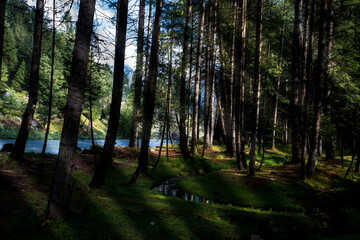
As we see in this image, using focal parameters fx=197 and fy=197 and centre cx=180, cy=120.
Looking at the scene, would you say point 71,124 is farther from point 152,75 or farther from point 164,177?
point 164,177

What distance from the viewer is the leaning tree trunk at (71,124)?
4.27 meters

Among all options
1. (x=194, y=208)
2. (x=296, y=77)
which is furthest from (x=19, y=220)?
(x=296, y=77)

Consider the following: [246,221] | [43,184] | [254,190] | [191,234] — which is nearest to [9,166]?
[43,184]

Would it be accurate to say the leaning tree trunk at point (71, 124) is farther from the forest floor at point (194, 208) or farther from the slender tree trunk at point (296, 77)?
the slender tree trunk at point (296, 77)

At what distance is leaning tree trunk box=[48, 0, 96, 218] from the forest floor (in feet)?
1.27

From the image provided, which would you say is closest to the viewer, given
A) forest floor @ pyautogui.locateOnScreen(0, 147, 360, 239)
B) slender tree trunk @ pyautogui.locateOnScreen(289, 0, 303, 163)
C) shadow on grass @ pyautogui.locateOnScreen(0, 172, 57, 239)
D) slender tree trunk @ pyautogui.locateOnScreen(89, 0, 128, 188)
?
shadow on grass @ pyautogui.locateOnScreen(0, 172, 57, 239)

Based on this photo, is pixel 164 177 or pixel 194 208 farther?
pixel 164 177

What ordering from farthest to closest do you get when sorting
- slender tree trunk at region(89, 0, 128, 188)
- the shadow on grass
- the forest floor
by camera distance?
slender tree trunk at region(89, 0, 128, 188) < the forest floor < the shadow on grass

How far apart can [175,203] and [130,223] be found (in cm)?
215

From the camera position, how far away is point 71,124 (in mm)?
4316

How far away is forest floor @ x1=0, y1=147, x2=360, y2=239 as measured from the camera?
4.20 meters

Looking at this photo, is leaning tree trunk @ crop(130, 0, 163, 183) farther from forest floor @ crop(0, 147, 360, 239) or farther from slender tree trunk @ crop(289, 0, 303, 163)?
slender tree trunk @ crop(289, 0, 303, 163)

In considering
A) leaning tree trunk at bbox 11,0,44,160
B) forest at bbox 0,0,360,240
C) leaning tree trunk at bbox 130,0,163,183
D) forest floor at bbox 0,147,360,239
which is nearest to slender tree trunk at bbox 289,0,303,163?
forest at bbox 0,0,360,240

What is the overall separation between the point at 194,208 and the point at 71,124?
4.29 metres
